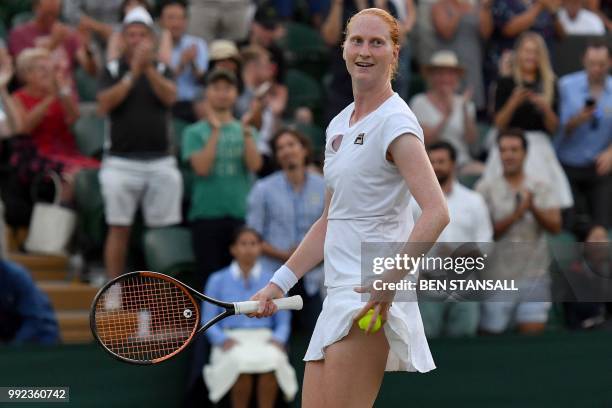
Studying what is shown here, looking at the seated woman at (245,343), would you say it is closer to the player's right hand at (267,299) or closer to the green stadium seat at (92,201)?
the green stadium seat at (92,201)

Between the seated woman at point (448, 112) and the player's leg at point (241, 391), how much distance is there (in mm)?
2593

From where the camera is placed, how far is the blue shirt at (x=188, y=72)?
30.6ft

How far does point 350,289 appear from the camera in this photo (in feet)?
13.8

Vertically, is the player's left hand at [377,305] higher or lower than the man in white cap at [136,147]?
higher

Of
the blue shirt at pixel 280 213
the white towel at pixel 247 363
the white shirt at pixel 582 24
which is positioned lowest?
the white towel at pixel 247 363

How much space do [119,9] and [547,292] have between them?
4.01 meters

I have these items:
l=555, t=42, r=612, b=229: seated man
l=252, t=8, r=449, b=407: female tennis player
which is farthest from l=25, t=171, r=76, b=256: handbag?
l=252, t=8, r=449, b=407: female tennis player

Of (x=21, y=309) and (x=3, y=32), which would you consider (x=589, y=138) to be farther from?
(x=3, y=32)

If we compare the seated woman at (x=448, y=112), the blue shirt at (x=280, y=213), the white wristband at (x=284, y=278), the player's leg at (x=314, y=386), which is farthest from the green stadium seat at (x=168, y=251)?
the player's leg at (x=314, y=386)

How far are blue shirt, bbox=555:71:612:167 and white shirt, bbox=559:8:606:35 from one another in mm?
1226

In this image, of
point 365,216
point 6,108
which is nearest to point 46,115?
point 6,108

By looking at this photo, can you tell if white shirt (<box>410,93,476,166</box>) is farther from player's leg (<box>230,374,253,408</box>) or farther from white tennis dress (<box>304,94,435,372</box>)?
white tennis dress (<box>304,94,435,372</box>)

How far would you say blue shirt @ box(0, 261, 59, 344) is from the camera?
7.32m

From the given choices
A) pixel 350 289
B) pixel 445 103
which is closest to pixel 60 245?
pixel 445 103
